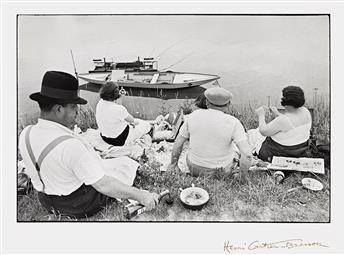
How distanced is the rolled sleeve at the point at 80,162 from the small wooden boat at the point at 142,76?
28.7 inches

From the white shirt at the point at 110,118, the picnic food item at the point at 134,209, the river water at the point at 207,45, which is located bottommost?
the picnic food item at the point at 134,209

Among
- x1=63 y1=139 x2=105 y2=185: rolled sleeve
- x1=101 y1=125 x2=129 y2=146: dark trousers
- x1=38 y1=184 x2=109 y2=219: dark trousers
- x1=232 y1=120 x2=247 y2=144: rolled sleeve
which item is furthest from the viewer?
x1=101 y1=125 x2=129 y2=146: dark trousers

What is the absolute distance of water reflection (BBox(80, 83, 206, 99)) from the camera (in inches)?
114

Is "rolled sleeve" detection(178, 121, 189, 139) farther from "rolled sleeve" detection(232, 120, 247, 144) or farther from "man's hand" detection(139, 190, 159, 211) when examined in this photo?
"man's hand" detection(139, 190, 159, 211)

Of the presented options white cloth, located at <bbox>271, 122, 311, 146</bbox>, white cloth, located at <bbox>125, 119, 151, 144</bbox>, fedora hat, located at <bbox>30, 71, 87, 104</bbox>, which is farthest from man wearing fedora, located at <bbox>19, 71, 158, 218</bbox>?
white cloth, located at <bbox>271, 122, 311, 146</bbox>

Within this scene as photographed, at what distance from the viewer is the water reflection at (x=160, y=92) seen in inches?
114

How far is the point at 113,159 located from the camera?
2840 millimetres

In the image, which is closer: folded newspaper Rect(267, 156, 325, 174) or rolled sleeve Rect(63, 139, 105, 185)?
rolled sleeve Rect(63, 139, 105, 185)

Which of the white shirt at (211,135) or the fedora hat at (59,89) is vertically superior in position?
the fedora hat at (59,89)

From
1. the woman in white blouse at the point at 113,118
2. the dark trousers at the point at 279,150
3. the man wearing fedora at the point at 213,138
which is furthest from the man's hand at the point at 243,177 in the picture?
the woman in white blouse at the point at 113,118

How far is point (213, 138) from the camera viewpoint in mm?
2705

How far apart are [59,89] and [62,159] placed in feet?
1.56

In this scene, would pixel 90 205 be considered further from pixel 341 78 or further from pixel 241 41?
pixel 341 78

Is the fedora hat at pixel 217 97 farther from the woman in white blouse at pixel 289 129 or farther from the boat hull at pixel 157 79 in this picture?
the woman in white blouse at pixel 289 129
